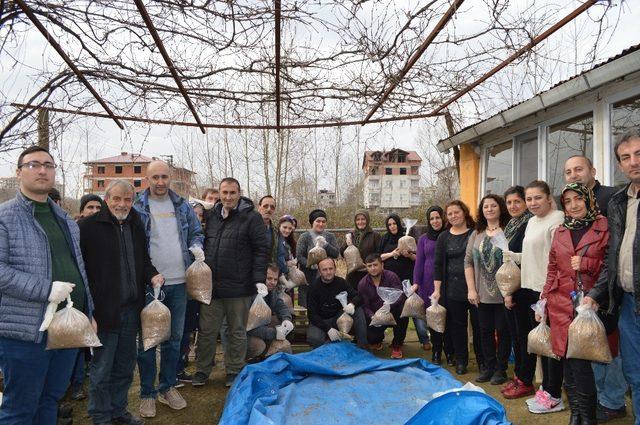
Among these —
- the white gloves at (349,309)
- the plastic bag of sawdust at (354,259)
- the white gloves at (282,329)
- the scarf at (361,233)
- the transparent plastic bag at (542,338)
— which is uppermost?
the scarf at (361,233)

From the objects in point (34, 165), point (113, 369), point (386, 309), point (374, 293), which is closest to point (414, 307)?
point (386, 309)

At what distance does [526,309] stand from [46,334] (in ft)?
12.2

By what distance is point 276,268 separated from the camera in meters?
5.42

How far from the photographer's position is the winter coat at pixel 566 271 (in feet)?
10.5

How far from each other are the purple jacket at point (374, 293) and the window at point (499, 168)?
89.5 inches

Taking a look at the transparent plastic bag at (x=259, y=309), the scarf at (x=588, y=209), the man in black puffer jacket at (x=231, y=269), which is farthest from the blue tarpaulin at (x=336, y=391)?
the scarf at (x=588, y=209)

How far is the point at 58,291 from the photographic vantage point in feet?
8.75

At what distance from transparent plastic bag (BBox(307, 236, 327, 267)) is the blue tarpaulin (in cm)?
136

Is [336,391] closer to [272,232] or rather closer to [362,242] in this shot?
[272,232]

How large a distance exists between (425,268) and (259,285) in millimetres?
2113

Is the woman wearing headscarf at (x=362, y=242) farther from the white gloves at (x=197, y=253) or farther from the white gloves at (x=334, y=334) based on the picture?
the white gloves at (x=197, y=253)

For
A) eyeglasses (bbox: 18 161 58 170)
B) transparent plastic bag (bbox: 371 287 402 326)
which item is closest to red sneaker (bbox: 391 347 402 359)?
transparent plastic bag (bbox: 371 287 402 326)

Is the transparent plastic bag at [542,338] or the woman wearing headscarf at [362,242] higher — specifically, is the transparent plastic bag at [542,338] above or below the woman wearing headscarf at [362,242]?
below

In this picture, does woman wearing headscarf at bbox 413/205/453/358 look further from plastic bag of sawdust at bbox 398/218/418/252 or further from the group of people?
plastic bag of sawdust at bbox 398/218/418/252
